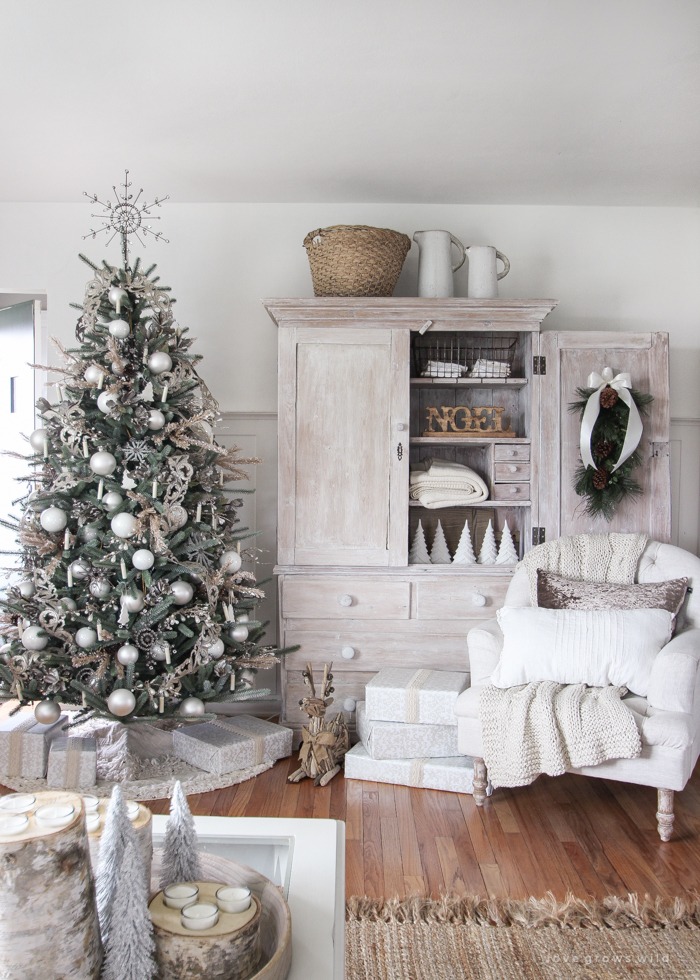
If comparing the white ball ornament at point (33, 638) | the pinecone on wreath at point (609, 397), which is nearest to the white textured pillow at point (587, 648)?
the pinecone on wreath at point (609, 397)

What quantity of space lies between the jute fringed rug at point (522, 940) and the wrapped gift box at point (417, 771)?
69 centimetres

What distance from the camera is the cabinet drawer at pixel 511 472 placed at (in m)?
3.16

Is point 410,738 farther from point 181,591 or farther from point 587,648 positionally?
point 181,591

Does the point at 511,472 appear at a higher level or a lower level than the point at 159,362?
lower

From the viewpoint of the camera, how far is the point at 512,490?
3.17 metres

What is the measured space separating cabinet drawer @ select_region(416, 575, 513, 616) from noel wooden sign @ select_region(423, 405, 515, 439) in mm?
624

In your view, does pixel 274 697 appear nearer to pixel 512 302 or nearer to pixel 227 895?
pixel 512 302

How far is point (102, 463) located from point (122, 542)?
283 millimetres

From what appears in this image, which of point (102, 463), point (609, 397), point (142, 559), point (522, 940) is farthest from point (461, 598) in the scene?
point (102, 463)

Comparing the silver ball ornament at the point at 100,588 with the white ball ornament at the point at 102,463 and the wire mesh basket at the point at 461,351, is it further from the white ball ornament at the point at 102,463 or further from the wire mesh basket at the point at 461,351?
the wire mesh basket at the point at 461,351

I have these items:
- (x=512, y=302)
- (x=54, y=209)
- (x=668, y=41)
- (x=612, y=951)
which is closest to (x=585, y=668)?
(x=612, y=951)

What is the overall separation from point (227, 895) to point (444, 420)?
8.02 feet

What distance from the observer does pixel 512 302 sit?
3.04 meters

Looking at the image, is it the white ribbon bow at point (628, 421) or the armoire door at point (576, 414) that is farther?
the armoire door at point (576, 414)
